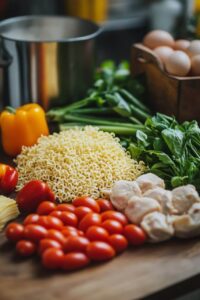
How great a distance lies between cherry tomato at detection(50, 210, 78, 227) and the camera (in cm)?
131

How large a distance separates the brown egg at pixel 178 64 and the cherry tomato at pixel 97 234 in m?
0.68

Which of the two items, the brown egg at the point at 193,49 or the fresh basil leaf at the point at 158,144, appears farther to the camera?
the brown egg at the point at 193,49

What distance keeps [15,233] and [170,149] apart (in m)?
0.47

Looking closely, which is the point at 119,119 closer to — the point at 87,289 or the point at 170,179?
the point at 170,179

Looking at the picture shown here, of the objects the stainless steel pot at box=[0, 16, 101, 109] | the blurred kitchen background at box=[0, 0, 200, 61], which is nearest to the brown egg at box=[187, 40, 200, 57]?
the stainless steel pot at box=[0, 16, 101, 109]

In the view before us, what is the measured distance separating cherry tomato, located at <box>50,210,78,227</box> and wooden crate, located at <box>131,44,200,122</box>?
1.97ft

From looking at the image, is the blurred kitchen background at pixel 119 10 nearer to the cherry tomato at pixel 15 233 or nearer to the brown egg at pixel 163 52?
the brown egg at pixel 163 52

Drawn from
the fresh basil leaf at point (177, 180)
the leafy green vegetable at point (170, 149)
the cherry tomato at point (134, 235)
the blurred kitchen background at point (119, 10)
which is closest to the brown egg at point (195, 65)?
the leafy green vegetable at point (170, 149)

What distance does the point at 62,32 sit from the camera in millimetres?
2051

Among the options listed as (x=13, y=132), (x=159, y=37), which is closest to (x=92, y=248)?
(x=13, y=132)

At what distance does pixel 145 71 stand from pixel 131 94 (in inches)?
3.7

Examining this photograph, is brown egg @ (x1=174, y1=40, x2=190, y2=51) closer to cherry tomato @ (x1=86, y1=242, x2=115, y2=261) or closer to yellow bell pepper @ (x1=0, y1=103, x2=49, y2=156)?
yellow bell pepper @ (x1=0, y1=103, x2=49, y2=156)

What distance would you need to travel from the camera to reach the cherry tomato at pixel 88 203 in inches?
53.5

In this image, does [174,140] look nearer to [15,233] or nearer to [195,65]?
[195,65]
